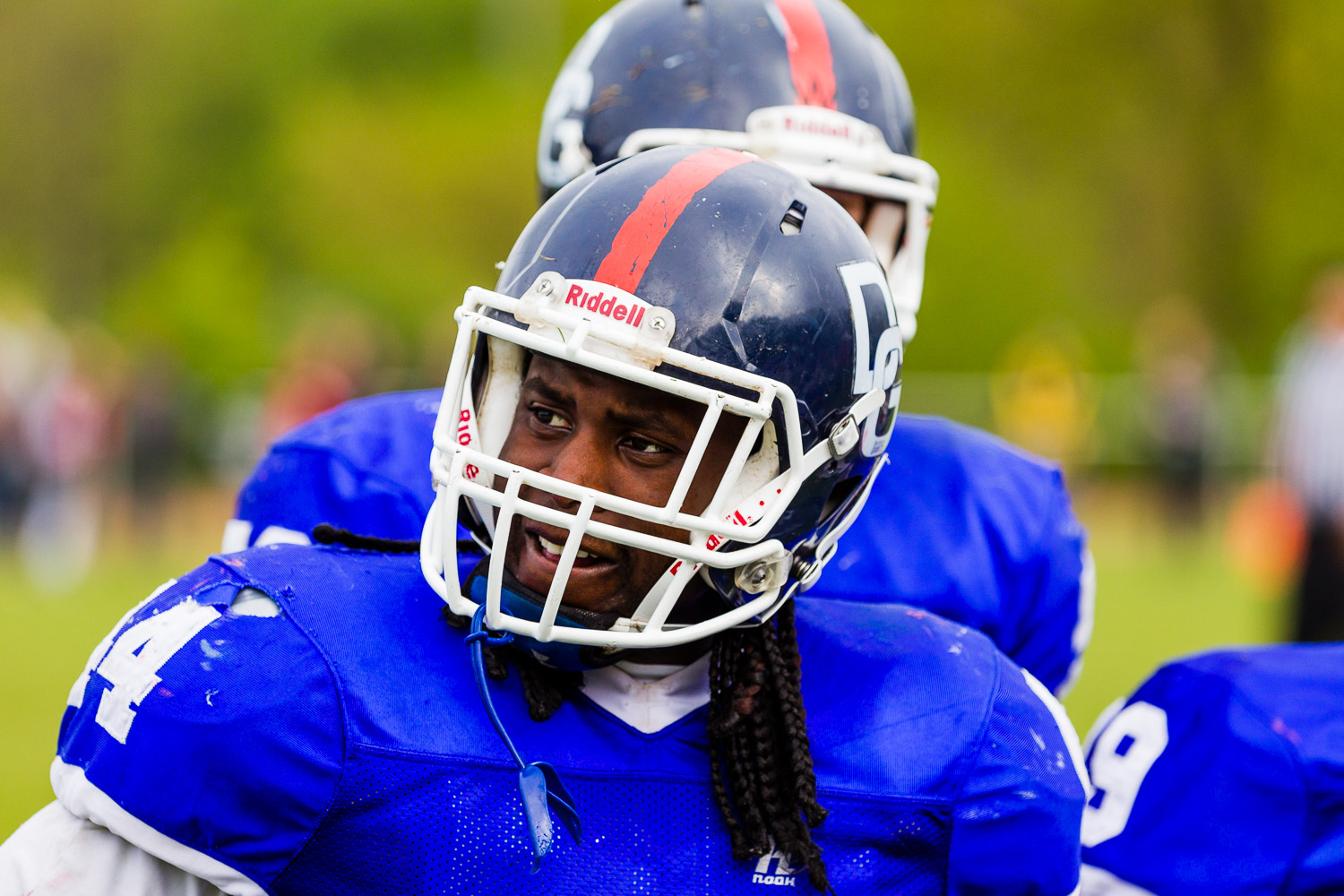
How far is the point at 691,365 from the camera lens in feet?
5.96

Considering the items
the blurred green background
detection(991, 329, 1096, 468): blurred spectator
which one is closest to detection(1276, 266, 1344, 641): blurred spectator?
the blurred green background

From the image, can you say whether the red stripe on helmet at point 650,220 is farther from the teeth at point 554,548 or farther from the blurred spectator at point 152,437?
the blurred spectator at point 152,437

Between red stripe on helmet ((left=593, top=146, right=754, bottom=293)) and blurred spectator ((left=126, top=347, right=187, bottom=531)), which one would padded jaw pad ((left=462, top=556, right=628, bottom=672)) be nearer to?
red stripe on helmet ((left=593, top=146, right=754, bottom=293))

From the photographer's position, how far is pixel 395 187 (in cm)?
2492

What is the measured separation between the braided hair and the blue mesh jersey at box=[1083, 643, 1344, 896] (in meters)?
0.61

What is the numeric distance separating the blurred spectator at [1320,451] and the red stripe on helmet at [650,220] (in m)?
4.76

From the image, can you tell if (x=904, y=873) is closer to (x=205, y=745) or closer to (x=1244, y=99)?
(x=205, y=745)

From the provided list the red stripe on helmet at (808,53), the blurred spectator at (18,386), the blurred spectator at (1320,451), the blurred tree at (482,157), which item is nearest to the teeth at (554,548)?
the red stripe on helmet at (808,53)

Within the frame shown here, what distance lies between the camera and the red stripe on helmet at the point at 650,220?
6.25 feet

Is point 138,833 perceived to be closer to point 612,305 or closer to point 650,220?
point 612,305

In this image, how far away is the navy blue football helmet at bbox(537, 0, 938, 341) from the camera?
2.68 meters

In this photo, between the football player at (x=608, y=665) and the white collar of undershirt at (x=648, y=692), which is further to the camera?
the white collar of undershirt at (x=648, y=692)

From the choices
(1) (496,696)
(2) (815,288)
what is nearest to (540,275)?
(2) (815,288)

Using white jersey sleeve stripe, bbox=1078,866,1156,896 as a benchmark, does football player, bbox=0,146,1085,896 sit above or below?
above
